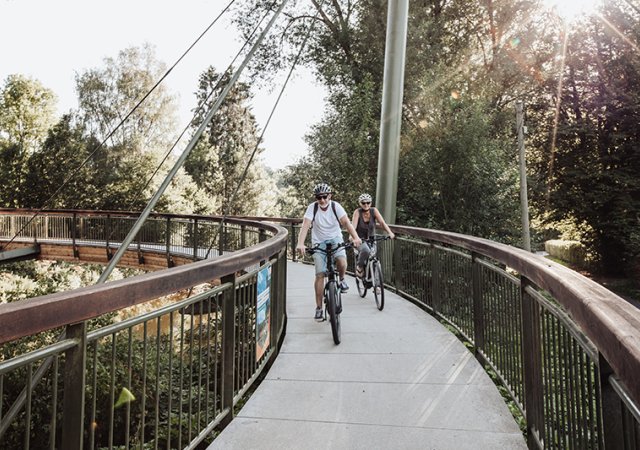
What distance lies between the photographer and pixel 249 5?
66.0 feet

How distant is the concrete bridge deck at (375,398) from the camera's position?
120 inches

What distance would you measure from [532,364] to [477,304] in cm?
162

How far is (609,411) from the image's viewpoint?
1619mm

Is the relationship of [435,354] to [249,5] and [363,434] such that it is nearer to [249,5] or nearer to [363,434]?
[363,434]

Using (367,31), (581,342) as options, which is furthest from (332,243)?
(367,31)

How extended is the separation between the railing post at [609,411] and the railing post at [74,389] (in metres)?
1.92

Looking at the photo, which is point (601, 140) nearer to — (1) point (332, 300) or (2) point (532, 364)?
(1) point (332, 300)

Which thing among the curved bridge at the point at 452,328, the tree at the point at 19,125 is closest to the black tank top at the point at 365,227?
the curved bridge at the point at 452,328

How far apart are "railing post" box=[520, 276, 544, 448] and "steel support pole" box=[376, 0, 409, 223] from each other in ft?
24.7

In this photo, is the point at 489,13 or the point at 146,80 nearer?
the point at 489,13

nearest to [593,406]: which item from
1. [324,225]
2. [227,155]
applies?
[324,225]

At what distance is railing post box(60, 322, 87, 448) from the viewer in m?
1.83

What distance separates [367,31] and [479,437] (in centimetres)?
1749

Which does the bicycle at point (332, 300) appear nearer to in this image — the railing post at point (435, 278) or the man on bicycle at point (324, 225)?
the man on bicycle at point (324, 225)
